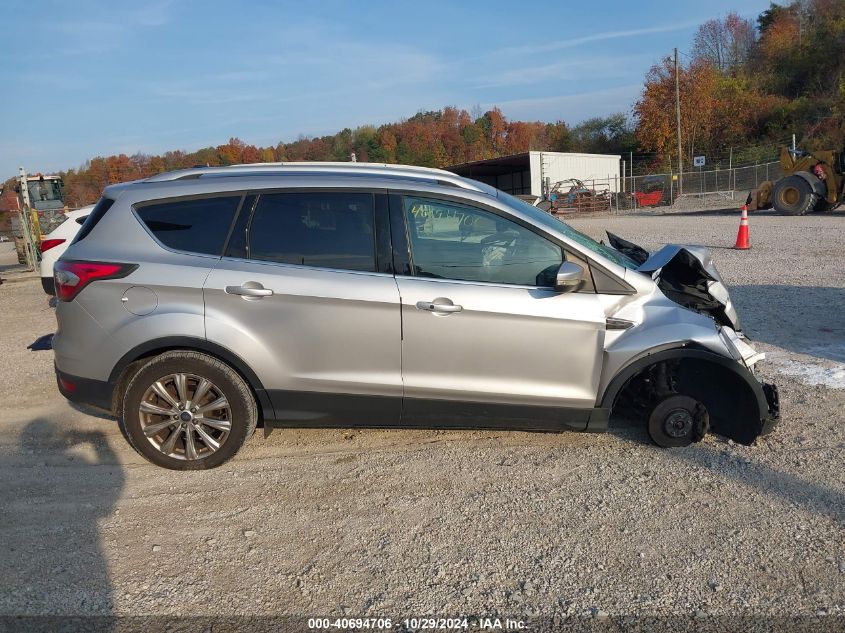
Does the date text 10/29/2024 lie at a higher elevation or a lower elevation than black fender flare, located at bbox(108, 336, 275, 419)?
lower

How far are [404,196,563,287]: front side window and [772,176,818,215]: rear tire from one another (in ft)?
72.9

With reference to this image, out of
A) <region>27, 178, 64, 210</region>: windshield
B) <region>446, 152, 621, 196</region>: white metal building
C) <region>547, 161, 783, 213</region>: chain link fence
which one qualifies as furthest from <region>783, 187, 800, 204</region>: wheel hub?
<region>27, 178, 64, 210</region>: windshield

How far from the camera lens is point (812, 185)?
22.2 metres

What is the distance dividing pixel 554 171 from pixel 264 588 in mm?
40872

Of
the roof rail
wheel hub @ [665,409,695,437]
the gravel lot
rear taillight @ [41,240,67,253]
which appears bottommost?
the gravel lot

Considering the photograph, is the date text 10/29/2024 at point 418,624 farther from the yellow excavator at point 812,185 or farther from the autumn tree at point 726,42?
the autumn tree at point 726,42

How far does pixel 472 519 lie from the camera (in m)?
3.53

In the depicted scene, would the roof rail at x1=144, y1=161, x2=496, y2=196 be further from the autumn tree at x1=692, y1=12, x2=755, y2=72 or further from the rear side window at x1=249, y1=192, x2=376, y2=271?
the autumn tree at x1=692, y1=12, x2=755, y2=72

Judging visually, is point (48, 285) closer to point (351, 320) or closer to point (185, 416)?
point (185, 416)

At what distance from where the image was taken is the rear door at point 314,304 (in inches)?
156

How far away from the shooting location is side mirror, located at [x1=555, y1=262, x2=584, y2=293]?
3.81 m

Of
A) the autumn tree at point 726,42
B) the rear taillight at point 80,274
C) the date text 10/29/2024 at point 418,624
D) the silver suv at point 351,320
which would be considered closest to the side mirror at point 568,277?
the silver suv at point 351,320

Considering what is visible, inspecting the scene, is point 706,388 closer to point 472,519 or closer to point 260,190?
point 472,519

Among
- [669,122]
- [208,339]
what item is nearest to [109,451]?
[208,339]
